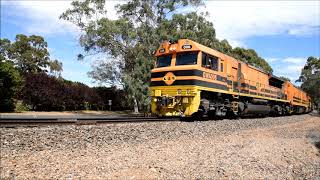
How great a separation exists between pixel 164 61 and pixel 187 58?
4.31ft

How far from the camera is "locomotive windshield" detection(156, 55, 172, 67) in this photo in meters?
17.1

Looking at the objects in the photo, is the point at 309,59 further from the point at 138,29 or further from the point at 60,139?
the point at 60,139

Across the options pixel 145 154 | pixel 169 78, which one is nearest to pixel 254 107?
pixel 169 78

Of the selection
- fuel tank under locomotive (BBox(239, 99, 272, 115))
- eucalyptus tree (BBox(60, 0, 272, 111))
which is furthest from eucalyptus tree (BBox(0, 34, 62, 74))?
fuel tank under locomotive (BBox(239, 99, 272, 115))

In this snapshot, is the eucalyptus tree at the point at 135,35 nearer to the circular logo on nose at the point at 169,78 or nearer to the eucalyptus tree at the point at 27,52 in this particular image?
the circular logo on nose at the point at 169,78

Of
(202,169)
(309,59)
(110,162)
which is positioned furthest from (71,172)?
(309,59)

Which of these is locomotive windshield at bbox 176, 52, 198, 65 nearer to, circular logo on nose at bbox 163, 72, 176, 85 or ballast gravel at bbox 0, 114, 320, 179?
circular logo on nose at bbox 163, 72, 176, 85

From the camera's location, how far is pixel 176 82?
52.9 ft

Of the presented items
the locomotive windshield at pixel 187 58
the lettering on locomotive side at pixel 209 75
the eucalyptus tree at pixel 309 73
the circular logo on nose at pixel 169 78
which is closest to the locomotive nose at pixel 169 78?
the circular logo on nose at pixel 169 78

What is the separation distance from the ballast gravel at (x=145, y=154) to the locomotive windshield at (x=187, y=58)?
14.1 ft

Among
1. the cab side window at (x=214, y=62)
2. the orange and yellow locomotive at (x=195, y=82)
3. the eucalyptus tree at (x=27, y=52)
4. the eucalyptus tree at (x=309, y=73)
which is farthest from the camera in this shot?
the eucalyptus tree at (x=309, y=73)

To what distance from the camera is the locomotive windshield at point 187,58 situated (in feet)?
53.2

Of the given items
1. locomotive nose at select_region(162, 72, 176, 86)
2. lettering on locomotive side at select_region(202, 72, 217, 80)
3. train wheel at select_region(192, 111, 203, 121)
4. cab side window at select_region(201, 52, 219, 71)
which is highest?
cab side window at select_region(201, 52, 219, 71)

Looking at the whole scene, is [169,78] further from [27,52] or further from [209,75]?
[27,52]
